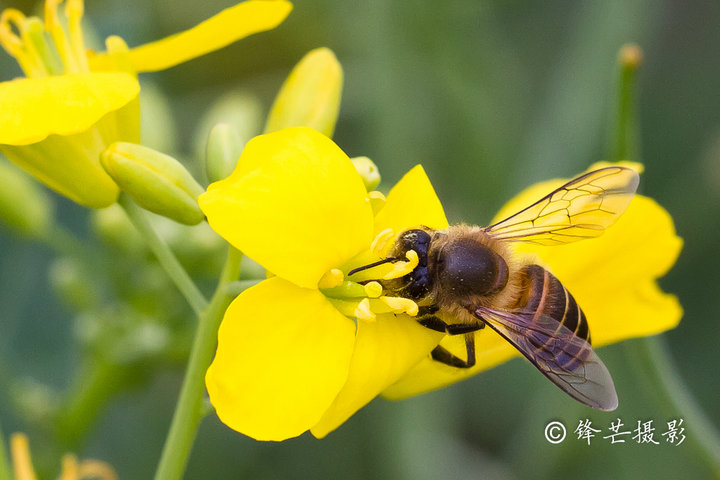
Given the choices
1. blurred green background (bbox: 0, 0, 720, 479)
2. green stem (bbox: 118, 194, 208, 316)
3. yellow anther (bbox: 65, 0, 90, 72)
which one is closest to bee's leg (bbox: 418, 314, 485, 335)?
green stem (bbox: 118, 194, 208, 316)

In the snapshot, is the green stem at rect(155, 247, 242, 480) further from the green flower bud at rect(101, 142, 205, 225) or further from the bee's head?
the bee's head

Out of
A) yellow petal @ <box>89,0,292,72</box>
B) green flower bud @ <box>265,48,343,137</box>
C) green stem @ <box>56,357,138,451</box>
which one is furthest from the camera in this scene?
green stem @ <box>56,357,138,451</box>

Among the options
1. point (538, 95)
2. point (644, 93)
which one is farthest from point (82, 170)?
point (644, 93)

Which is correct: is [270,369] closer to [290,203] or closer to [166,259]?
[290,203]

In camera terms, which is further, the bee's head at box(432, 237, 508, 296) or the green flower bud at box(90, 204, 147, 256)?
the green flower bud at box(90, 204, 147, 256)

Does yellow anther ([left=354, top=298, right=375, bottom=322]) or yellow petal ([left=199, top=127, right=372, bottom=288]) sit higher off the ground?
yellow petal ([left=199, top=127, right=372, bottom=288])

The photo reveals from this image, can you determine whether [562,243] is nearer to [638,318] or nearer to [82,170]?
[638,318]

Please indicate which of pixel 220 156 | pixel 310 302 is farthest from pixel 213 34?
pixel 310 302
